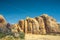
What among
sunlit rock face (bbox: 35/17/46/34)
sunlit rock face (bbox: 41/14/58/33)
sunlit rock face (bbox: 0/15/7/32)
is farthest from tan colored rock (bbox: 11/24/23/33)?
sunlit rock face (bbox: 41/14/58/33)

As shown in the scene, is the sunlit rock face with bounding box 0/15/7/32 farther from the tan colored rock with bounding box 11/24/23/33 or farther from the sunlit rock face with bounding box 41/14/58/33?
the sunlit rock face with bounding box 41/14/58/33

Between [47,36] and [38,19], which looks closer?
[47,36]

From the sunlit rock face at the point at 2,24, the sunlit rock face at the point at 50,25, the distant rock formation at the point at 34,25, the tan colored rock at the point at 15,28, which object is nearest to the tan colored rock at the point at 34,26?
the distant rock formation at the point at 34,25

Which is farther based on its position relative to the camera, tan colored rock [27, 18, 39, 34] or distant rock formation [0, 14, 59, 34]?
tan colored rock [27, 18, 39, 34]

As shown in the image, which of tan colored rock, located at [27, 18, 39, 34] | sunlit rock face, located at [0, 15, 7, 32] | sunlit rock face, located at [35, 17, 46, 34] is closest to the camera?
sunlit rock face, located at [0, 15, 7, 32]

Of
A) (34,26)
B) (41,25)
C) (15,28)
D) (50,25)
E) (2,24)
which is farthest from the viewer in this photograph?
(50,25)

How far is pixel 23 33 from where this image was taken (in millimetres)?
10758

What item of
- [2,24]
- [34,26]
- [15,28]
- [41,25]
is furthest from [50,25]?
[2,24]

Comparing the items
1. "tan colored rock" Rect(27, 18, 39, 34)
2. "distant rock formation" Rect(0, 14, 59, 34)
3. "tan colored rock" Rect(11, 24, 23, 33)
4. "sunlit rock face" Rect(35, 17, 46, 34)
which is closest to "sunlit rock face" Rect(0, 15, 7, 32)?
"distant rock formation" Rect(0, 14, 59, 34)

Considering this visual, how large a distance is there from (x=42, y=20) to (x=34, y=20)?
2.41ft

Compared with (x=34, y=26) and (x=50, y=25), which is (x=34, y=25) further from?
(x=50, y=25)

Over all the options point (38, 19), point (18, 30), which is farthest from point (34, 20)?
point (18, 30)

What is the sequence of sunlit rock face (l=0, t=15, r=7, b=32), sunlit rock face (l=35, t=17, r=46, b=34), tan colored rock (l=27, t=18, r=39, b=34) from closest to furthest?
sunlit rock face (l=0, t=15, r=7, b=32)
tan colored rock (l=27, t=18, r=39, b=34)
sunlit rock face (l=35, t=17, r=46, b=34)

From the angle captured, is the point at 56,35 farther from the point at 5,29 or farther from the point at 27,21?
the point at 5,29
